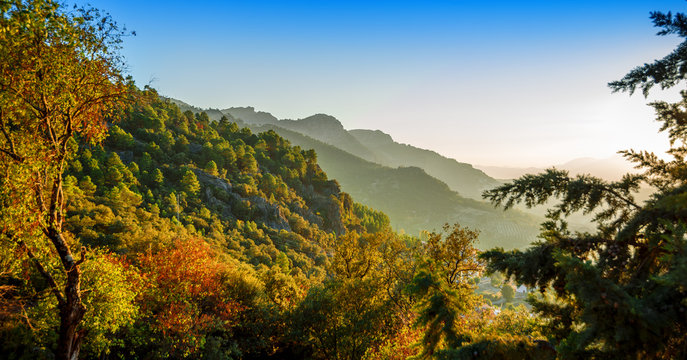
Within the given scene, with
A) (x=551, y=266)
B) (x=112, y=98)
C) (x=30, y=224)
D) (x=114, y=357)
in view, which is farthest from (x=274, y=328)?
(x=551, y=266)

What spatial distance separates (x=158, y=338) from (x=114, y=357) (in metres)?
2.49

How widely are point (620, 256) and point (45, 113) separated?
15241mm

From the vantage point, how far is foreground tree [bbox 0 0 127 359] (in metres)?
7.86

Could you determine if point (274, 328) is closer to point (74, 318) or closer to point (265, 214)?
point (74, 318)

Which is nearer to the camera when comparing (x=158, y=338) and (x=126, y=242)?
(x=158, y=338)

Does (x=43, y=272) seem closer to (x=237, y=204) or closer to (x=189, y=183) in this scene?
(x=189, y=183)

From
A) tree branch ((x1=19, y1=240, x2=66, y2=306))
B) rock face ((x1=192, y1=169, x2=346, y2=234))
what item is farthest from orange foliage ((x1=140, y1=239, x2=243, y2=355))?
rock face ((x1=192, y1=169, x2=346, y2=234))

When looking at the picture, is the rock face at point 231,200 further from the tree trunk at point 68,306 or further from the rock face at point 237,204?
the tree trunk at point 68,306

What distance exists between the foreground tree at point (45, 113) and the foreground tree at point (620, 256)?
12374mm

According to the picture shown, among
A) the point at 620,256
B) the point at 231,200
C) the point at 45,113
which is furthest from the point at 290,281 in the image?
the point at 231,200

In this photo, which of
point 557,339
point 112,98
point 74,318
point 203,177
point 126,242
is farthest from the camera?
point 203,177

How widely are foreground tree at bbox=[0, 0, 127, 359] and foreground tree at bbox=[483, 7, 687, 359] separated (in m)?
12.4

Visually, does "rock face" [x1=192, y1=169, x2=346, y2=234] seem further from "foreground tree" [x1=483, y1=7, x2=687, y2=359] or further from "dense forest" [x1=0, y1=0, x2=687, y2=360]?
"foreground tree" [x1=483, y1=7, x2=687, y2=359]

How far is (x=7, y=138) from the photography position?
8.41 m
